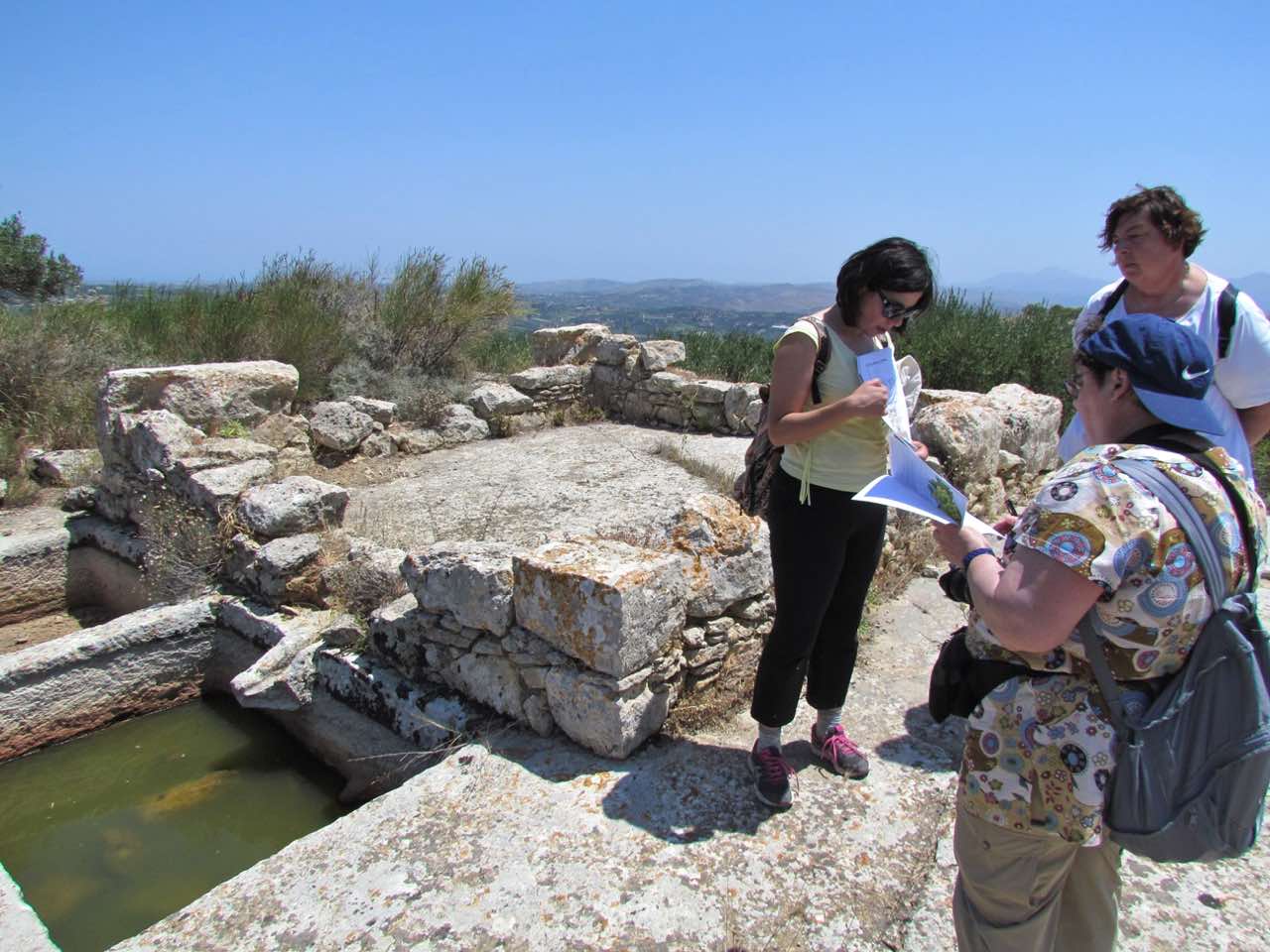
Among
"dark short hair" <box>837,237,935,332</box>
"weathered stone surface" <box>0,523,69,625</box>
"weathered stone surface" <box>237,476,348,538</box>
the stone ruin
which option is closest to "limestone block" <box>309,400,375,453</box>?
the stone ruin

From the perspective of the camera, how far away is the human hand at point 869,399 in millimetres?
2354

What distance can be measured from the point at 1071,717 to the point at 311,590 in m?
3.92

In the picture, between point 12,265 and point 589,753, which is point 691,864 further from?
point 12,265

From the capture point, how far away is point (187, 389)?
21.0ft

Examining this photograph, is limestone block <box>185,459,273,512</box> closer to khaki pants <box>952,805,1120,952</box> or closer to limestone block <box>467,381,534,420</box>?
limestone block <box>467,381,534,420</box>

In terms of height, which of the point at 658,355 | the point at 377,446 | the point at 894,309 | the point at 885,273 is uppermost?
the point at 885,273

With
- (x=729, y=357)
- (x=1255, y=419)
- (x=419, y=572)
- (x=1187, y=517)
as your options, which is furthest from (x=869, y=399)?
(x=729, y=357)

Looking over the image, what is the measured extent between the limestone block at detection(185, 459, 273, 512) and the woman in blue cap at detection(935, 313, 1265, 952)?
181 inches

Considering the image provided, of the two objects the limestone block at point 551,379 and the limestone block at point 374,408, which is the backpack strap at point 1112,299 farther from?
the limestone block at point 551,379

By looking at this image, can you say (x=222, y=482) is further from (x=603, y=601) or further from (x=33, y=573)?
(x=603, y=601)

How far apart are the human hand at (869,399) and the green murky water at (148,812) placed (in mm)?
3067

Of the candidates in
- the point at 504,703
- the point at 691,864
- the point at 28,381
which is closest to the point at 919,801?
the point at 691,864

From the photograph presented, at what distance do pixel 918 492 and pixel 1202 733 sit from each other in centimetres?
72

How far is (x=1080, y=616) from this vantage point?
1.46m
